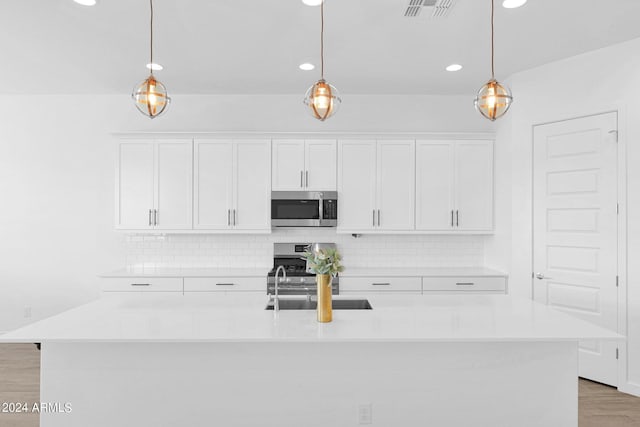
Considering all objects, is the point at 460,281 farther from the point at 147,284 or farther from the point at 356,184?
the point at 147,284

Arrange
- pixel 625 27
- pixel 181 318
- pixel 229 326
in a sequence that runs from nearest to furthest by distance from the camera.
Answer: pixel 229 326 < pixel 181 318 < pixel 625 27

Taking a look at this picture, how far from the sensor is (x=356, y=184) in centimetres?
452

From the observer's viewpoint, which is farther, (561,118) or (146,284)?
(146,284)

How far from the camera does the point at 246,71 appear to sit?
406 cm

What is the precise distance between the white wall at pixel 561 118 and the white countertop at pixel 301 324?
1373 mm

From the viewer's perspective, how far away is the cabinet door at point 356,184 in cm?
451

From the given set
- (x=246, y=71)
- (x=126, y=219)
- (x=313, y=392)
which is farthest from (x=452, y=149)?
(x=126, y=219)

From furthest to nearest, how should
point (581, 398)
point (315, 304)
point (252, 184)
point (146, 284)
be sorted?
point (252, 184)
point (146, 284)
point (581, 398)
point (315, 304)

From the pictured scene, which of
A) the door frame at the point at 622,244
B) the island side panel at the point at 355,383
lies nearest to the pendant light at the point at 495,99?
the island side panel at the point at 355,383

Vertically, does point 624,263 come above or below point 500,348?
above

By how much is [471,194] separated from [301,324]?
2.98 metres

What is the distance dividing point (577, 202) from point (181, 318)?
→ 3498 millimetres

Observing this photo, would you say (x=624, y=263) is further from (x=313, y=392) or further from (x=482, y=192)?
(x=313, y=392)

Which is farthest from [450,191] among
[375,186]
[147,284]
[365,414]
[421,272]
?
[147,284]
